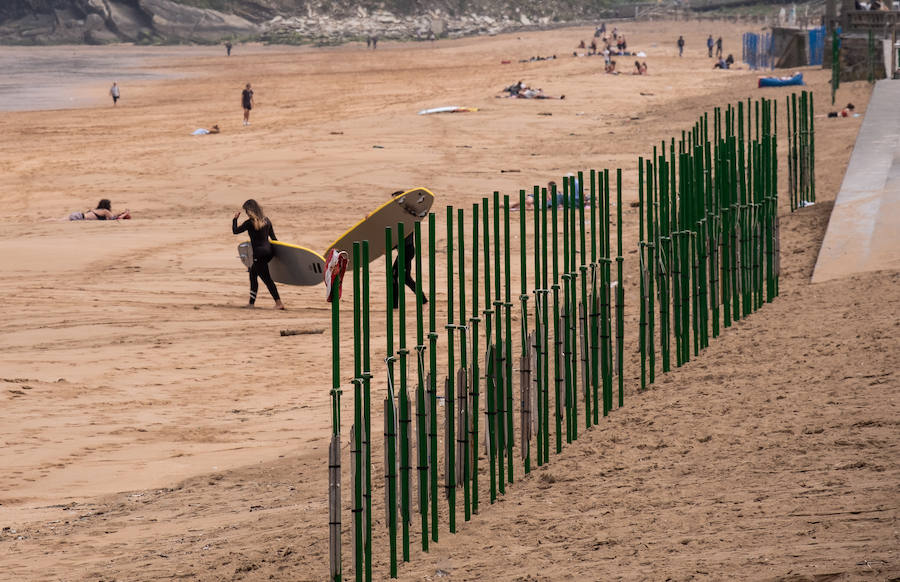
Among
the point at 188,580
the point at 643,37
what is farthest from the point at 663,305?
the point at 643,37

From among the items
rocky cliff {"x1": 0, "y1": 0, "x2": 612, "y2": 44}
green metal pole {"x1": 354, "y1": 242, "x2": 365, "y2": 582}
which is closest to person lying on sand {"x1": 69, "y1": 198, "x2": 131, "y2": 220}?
green metal pole {"x1": 354, "y1": 242, "x2": 365, "y2": 582}

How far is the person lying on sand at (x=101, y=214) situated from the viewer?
60.6 feet

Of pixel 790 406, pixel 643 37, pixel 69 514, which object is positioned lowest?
pixel 69 514

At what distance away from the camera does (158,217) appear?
1912cm

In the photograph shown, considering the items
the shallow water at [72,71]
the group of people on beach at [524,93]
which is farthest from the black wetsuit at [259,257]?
the shallow water at [72,71]

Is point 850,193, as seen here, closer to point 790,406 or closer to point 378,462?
point 790,406

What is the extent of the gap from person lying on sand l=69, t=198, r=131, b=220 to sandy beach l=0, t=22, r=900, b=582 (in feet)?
1.21

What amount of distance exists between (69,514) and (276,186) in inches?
568

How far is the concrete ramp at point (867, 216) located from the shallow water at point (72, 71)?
32463 millimetres

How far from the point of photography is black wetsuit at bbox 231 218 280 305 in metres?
Result: 13.0

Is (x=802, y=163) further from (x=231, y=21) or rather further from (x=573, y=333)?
(x=231, y=21)

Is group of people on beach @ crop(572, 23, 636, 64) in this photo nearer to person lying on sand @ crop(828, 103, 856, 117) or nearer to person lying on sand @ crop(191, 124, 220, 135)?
person lying on sand @ crop(191, 124, 220, 135)

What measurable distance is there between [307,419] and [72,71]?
5659 cm

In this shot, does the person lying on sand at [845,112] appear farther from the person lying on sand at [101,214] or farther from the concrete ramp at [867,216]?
the person lying on sand at [101,214]
